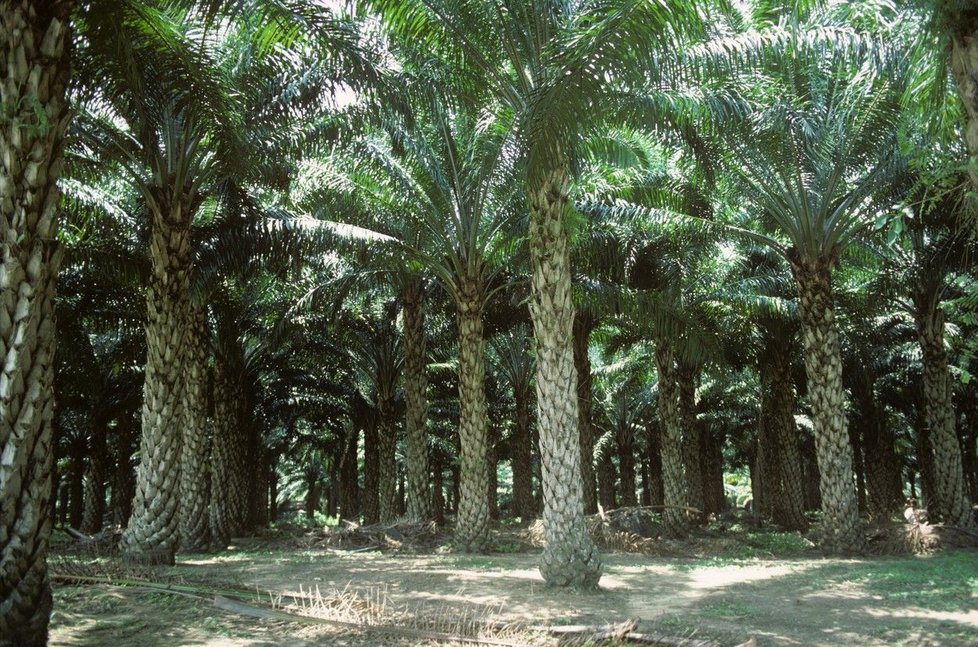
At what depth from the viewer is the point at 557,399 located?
9.66 m

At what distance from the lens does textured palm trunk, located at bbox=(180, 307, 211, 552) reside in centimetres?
1483

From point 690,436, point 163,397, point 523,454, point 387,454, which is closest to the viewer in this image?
point 163,397

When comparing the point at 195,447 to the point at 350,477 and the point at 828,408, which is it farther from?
the point at 350,477

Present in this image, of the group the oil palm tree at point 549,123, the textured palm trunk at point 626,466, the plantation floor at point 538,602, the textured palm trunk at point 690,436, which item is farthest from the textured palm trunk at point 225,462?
the textured palm trunk at point 626,466

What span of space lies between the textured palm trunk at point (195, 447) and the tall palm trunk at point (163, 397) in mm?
3815

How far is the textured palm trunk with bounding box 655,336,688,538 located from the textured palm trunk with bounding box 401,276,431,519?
6.12 meters

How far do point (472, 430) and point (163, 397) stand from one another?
20.9 feet

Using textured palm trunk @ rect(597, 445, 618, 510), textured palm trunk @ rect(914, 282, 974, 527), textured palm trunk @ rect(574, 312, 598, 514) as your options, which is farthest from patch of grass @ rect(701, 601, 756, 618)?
textured palm trunk @ rect(597, 445, 618, 510)

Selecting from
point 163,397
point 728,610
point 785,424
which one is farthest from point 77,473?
point 728,610

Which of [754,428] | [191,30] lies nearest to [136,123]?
[191,30]

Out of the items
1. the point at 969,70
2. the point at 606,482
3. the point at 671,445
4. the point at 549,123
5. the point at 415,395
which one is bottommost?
the point at 606,482

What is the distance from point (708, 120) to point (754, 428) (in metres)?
29.7

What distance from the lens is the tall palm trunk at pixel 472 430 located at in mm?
14820

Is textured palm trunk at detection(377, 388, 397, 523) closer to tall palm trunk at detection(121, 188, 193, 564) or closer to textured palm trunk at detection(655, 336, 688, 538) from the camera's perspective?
textured palm trunk at detection(655, 336, 688, 538)
